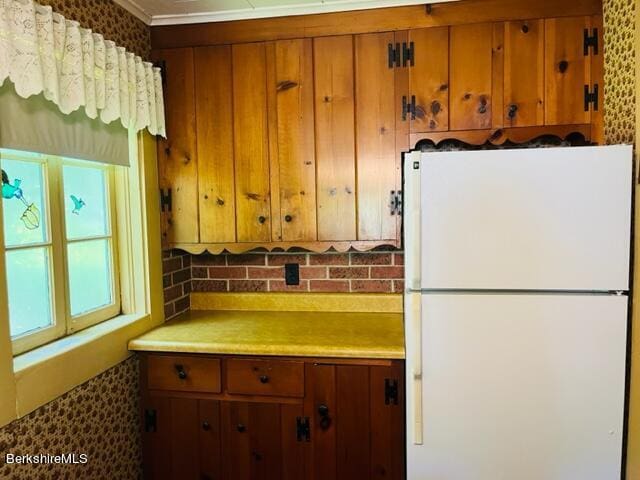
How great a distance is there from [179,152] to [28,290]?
89 cm

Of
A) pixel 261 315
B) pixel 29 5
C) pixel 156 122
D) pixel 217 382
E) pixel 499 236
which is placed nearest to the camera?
pixel 29 5

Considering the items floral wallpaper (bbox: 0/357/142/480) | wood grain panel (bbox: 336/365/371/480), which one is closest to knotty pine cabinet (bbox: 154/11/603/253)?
wood grain panel (bbox: 336/365/371/480)

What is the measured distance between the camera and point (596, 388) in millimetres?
1448

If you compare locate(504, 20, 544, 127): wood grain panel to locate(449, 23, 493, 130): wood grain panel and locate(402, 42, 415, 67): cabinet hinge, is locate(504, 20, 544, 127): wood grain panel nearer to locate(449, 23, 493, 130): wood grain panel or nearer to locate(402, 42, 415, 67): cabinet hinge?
locate(449, 23, 493, 130): wood grain panel

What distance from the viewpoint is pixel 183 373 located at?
181cm

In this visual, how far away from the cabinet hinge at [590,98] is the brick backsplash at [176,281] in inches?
78.2

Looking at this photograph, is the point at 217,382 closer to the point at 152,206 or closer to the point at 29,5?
the point at 152,206

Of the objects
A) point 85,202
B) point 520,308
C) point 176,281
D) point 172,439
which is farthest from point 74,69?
point 520,308

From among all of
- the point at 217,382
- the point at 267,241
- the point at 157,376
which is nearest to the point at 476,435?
the point at 217,382

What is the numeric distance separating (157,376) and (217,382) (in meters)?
0.27

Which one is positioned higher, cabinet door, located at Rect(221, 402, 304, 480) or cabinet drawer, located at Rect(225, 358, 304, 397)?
cabinet drawer, located at Rect(225, 358, 304, 397)

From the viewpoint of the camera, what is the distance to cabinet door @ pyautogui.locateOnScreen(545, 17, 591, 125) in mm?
1761

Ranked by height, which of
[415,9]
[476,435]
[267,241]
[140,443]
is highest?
[415,9]

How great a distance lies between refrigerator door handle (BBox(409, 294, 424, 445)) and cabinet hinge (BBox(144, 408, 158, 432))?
1094mm
